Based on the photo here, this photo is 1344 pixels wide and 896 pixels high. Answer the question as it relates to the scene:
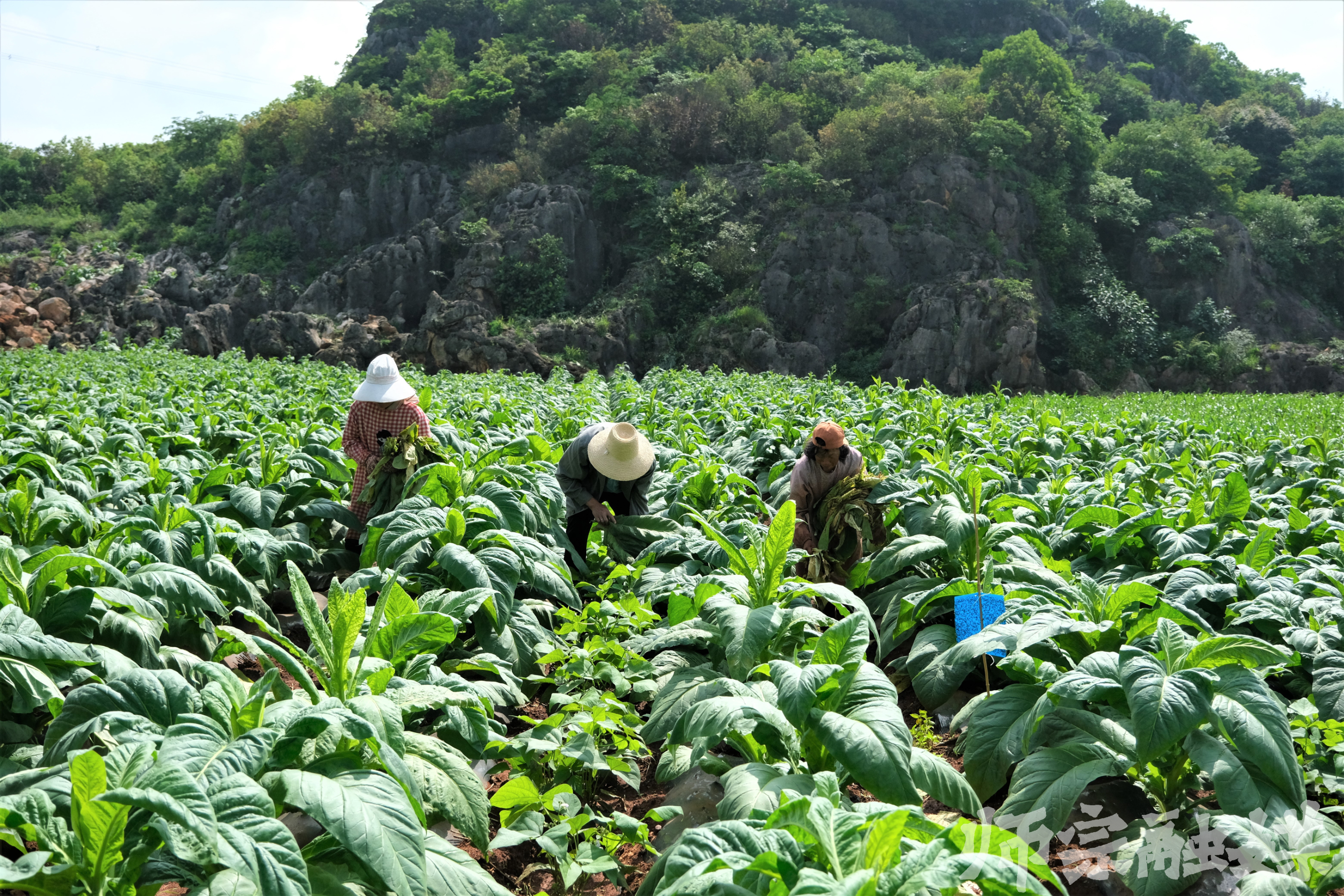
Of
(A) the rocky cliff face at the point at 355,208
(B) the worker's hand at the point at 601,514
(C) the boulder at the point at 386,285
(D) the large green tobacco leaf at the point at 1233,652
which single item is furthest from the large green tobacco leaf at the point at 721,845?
(A) the rocky cliff face at the point at 355,208

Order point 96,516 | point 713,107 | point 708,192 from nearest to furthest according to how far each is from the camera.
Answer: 1. point 96,516
2. point 708,192
3. point 713,107

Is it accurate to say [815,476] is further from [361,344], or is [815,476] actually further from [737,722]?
[361,344]

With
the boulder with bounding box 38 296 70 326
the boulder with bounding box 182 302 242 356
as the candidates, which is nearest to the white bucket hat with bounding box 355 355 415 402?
the boulder with bounding box 182 302 242 356

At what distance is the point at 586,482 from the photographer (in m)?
6.12

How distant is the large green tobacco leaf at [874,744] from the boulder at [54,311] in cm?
4050

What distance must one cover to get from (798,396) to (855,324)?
2312cm

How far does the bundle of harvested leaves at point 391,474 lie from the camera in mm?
5695

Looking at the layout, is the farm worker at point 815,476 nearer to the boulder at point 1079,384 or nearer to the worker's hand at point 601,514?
the worker's hand at point 601,514

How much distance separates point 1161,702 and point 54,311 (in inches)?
1637

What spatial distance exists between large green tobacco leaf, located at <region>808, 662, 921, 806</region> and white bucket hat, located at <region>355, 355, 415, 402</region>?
404cm

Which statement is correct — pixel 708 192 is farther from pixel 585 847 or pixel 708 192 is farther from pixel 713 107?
pixel 585 847

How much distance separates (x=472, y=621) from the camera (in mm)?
4223

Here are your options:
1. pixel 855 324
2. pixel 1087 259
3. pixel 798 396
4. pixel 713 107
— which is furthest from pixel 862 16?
pixel 798 396

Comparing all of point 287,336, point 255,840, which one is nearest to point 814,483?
point 255,840
